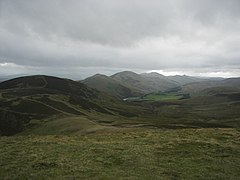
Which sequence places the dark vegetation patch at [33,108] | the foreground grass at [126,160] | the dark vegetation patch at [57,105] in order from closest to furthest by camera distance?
the foreground grass at [126,160] < the dark vegetation patch at [33,108] < the dark vegetation patch at [57,105]

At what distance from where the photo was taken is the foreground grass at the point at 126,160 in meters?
20.8

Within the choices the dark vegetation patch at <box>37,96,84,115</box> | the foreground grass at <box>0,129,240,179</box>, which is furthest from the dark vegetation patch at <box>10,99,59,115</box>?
the foreground grass at <box>0,129,240,179</box>

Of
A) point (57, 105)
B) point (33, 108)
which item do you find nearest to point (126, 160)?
point (33, 108)

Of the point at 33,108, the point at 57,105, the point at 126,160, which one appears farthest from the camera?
the point at 57,105

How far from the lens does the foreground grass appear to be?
2077 centimetres

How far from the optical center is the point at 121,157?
2573 centimetres

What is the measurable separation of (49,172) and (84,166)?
294 cm

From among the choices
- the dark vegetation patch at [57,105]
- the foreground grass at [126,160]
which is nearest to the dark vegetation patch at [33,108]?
the dark vegetation patch at [57,105]

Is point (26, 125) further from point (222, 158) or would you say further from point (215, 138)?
point (222, 158)

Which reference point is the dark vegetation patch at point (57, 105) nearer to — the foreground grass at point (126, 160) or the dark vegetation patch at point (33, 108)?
the dark vegetation patch at point (33, 108)

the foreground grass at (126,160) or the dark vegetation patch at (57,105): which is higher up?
the foreground grass at (126,160)

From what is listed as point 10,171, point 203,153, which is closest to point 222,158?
point 203,153

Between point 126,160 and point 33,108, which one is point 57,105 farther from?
point 126,160

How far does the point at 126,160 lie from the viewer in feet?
81.3
